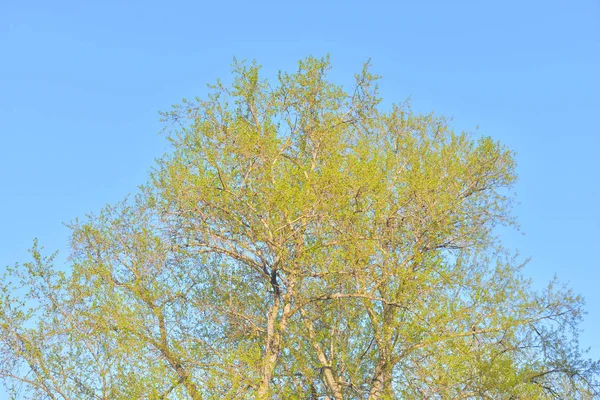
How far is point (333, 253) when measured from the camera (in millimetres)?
20094

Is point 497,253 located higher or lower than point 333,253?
higher

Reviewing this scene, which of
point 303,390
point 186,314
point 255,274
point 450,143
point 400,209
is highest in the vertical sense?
point 450,143

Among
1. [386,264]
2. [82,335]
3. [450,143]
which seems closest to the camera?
[82,335]

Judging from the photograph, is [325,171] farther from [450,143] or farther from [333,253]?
[450,143]

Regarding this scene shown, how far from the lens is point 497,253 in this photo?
2394 cm

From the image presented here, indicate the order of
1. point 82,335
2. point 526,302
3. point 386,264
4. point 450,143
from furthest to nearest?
point 450,143, point 526,302, point 386,264, point 82,335

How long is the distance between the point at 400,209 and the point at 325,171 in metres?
3.33

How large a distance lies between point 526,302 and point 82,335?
508 inches

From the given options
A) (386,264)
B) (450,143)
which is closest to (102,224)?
(386,264)

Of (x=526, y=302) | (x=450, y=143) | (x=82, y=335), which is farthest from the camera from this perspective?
(x=450, y=143)

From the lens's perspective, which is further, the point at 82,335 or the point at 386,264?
the point at 386,264

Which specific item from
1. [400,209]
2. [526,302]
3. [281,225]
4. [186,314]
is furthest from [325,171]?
[526,302]

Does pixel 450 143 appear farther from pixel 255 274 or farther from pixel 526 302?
pixel 255 274

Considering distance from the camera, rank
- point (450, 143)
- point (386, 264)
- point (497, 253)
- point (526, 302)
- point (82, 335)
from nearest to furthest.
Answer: point (82, 335), point (386, 264), point (526, 302), point (497, 253), point (450, 143)
